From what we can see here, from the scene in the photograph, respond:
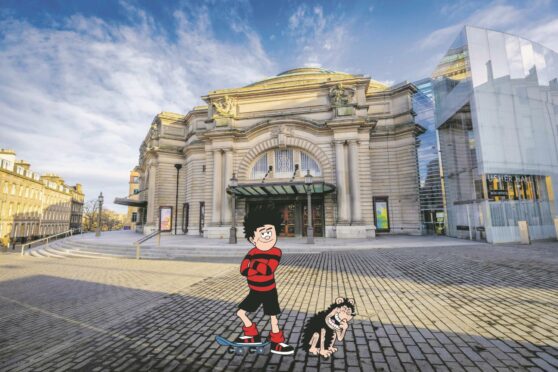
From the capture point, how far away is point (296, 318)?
15.1 ft

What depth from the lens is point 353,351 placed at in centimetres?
348

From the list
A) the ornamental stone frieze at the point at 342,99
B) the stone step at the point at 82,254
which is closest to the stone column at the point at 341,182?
the ornamental stone frieze at the point at 342,99

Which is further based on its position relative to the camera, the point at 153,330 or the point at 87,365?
the point at 153,330

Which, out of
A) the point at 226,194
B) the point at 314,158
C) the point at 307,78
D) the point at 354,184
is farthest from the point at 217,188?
the point at 307,78

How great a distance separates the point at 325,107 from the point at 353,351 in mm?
21727

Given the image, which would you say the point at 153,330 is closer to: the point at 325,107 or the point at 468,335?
the point at 468,335

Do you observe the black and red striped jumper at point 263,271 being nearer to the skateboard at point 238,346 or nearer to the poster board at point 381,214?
the skateboard at point 238,346

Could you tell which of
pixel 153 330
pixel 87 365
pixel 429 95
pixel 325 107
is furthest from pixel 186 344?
pixel 429 95

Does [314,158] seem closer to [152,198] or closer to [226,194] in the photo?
[226,194]

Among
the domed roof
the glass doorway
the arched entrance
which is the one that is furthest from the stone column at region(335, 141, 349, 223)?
the domed roof

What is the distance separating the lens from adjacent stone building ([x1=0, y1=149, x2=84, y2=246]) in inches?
1363

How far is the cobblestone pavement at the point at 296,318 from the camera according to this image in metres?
3.29

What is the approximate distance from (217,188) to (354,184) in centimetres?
1220

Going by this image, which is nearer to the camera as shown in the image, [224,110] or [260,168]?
[260,168]
